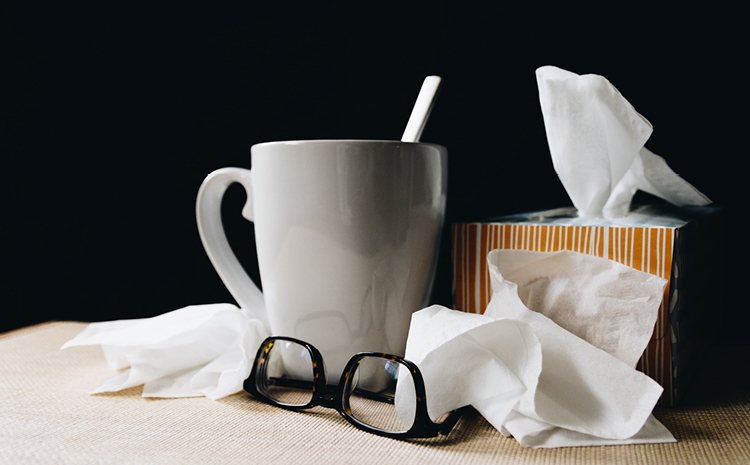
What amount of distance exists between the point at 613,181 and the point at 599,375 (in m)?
0.18

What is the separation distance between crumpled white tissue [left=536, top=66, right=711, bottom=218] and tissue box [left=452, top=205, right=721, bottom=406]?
2cm

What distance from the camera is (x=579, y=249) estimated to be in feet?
1.49

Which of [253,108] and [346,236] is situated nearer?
[346,236]

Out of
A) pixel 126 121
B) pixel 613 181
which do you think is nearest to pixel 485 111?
pixel 613 181

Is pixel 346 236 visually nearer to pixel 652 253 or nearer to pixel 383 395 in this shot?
pixel 383 395

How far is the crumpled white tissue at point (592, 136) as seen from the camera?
0.46 meters

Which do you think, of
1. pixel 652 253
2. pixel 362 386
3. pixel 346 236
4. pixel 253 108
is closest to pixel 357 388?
pixel 362 386

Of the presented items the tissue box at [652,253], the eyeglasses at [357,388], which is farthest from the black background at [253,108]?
the eyeglasses at [357,388]

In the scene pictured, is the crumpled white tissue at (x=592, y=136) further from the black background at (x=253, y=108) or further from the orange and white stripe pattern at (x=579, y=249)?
the black background at (x=253, y=108)

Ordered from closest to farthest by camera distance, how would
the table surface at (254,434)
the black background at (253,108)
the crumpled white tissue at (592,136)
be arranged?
the table surface at (254,434) < the crumpled white tissue at (592,136) < the black background at (253,108)

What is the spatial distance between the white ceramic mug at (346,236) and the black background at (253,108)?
0.74 ft

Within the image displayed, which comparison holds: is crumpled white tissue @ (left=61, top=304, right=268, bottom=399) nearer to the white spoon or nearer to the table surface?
the table surface

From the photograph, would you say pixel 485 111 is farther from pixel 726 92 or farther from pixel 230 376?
pixel 230 376

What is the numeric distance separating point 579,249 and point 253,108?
482 mm
